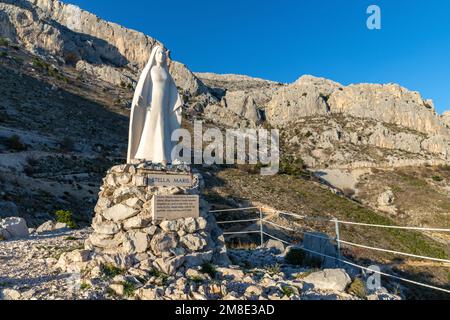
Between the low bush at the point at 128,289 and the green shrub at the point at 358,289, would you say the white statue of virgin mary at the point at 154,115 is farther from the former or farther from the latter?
the green shrub at the point at 358,289

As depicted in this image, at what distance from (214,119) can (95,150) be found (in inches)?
1697

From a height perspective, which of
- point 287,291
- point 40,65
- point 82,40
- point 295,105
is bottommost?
point 287,291

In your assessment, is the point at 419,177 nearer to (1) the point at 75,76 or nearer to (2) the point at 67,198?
(2) the point at 67,198

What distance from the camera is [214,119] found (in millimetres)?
80750

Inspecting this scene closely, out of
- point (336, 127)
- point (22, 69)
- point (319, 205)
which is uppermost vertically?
point (22, 69)

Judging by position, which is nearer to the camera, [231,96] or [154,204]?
[154,204]

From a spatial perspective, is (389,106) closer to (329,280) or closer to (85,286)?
(329,280)

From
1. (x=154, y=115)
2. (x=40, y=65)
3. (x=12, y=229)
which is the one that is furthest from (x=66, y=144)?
(x=40, y=65)

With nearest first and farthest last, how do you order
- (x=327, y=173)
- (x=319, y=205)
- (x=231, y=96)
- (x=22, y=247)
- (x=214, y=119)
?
1. (x=22, y=247)
2. (x=319, y=205)
3. (x=327, y=173)
4. (x=214, y=119)
5. (x=231, y=96)

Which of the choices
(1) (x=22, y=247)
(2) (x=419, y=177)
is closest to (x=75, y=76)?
(2) (x=419, y=177)

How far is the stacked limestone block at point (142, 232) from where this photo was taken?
6.52 metres

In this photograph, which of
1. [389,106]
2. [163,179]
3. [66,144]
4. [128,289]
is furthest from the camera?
[389,106]

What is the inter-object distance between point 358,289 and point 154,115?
18.0 ft

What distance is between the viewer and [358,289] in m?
6.55
